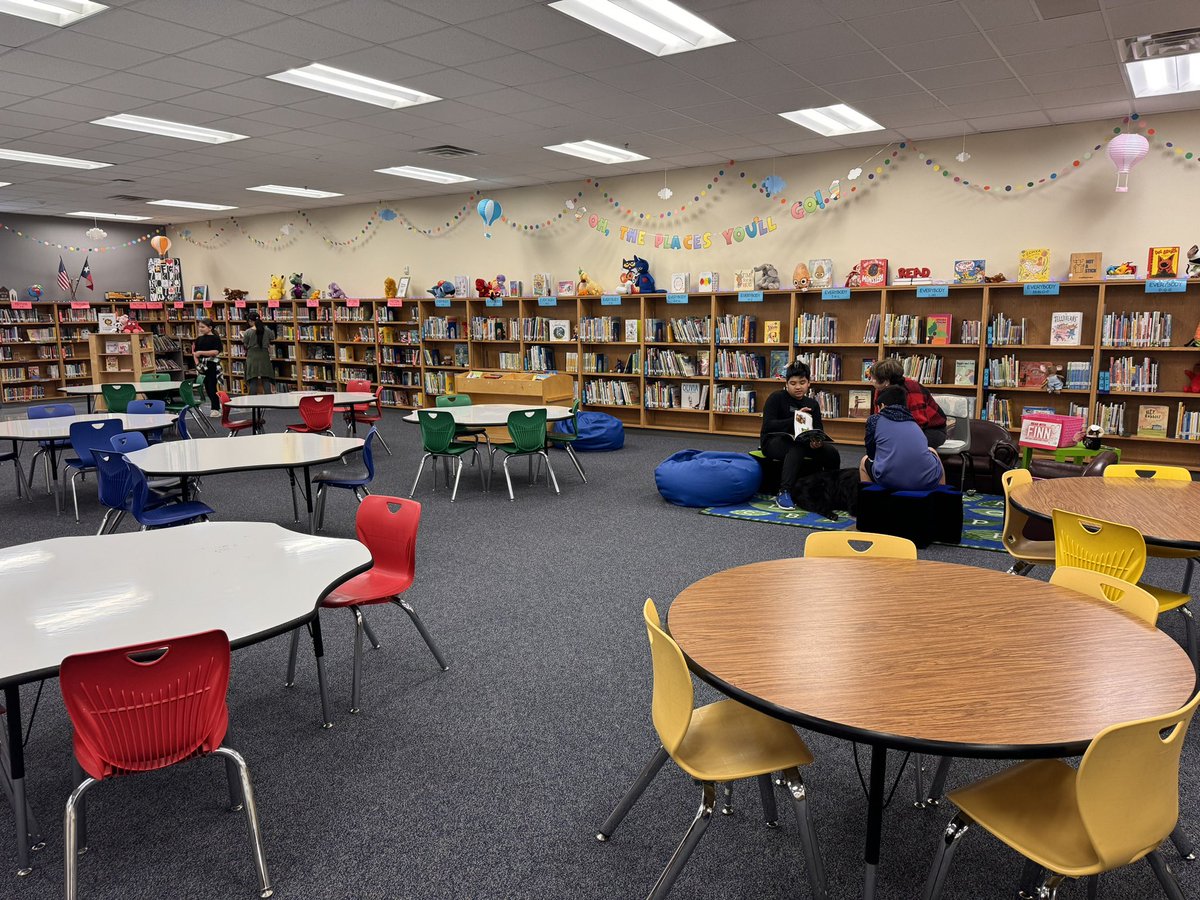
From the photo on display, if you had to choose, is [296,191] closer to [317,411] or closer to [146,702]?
[317,411]

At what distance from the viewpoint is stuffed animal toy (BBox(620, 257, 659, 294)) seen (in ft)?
33.3

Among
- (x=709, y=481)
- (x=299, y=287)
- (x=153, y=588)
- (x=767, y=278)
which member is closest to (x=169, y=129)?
(x=299, y=287)

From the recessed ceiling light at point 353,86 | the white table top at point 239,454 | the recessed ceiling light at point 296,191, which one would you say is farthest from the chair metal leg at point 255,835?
the recessed ceiling light at point 296,191

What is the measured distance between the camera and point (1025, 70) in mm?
5910

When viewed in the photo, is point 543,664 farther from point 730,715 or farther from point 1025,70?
point 1025,70

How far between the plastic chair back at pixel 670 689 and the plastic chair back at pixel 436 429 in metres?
4.75

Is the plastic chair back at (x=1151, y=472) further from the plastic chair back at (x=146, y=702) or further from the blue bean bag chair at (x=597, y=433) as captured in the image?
the blue bean bag chair at (x=597, y=433)

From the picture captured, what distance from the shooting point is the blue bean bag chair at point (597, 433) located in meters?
9.09

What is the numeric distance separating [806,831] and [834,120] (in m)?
7.28

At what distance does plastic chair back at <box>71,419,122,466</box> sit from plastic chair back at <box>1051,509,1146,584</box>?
20.6ft

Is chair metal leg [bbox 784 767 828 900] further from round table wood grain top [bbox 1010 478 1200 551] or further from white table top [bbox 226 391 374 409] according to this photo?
white table top [bbox 226 391 374 409]

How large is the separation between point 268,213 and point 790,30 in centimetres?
1158

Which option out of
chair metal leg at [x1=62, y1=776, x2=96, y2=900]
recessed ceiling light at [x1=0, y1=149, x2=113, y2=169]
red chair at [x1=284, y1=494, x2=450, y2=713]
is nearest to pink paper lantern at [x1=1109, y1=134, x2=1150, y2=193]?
red chair at [x1=284, y1=494, x2=450, y2=713]

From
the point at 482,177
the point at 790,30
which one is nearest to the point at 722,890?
the point at 790,30
